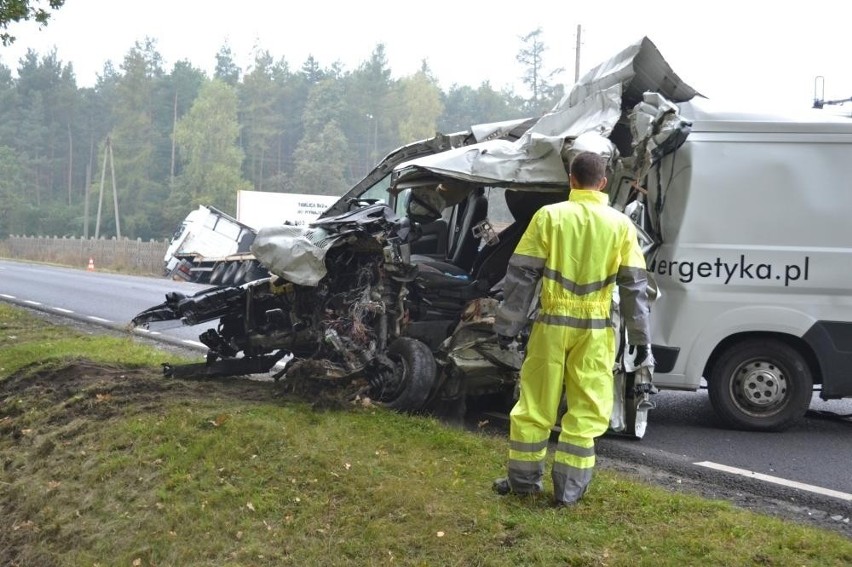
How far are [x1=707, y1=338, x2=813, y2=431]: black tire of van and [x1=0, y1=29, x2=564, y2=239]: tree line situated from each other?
47.4 metres

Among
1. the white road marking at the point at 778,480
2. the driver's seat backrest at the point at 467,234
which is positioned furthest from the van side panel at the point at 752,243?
the driver's seat backrest at the point at 467,234

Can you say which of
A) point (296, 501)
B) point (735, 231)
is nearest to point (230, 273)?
point (735, 231)

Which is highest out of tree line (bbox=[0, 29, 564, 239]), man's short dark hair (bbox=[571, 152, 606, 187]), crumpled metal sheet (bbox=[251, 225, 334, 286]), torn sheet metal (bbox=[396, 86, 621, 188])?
tree line (bbox=[0, 29, 564, 239])

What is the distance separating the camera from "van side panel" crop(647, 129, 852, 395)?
6051 millimetres

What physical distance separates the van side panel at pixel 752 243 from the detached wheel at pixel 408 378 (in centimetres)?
174

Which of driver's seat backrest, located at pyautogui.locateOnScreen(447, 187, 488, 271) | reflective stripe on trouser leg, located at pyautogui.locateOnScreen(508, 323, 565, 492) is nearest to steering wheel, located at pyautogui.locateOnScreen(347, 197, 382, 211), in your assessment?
driver's seat backrest, located at pyautogui.locateOnScreen(447, 187, 488, 271)

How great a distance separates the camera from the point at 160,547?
4445mm

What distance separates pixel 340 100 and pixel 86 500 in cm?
6054

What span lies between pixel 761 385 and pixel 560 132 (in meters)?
2.49

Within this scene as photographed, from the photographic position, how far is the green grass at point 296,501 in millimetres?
3750

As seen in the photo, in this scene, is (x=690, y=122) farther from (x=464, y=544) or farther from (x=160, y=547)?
(x=160, y=547)

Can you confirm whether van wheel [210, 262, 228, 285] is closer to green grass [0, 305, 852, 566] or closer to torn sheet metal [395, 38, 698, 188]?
green grass [0, 305, 852, 566]

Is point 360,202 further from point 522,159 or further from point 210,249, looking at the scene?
point 210,249

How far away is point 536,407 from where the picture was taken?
168 inches
